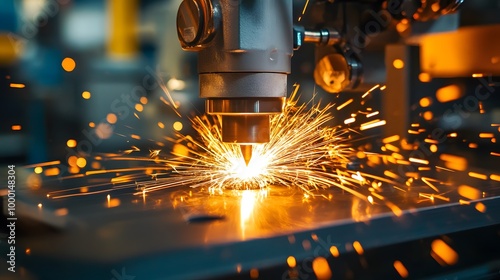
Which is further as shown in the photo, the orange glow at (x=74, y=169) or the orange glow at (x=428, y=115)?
the orange glow at (x=428, y=115)

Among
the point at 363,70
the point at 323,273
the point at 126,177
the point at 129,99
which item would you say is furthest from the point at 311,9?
the point at 323,273

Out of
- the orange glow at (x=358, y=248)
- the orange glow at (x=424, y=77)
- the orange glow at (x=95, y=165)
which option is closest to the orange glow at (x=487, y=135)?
the orange glow at (x=424, y=77)

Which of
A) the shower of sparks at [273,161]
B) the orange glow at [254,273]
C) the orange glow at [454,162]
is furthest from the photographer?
the orange glow at [454,162]

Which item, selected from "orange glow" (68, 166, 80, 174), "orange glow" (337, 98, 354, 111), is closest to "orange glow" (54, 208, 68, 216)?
"orange glow" (68, 166, 80, 174)

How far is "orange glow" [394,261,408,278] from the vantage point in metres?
0.73

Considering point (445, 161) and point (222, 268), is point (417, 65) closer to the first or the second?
point (445, 161)

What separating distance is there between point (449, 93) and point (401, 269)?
798mm

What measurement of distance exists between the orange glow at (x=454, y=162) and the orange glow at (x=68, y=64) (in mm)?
875

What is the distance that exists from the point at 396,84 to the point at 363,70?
0.19 m

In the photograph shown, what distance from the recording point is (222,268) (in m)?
0.61

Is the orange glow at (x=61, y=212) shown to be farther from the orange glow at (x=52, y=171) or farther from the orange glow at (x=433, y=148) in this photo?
the orange glow at (x=433, y=148)

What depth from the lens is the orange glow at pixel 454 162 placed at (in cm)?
128

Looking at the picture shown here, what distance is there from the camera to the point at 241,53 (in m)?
Result: 0.86

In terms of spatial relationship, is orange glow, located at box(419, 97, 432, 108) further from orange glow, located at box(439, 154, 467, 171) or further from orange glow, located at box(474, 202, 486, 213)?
orange glow, located at box(474, 202, 486, 213)
